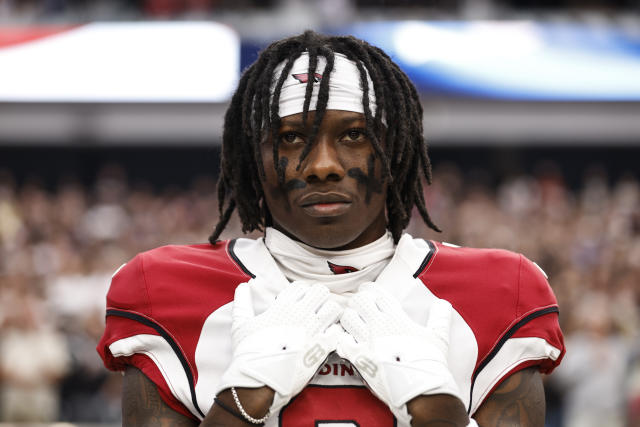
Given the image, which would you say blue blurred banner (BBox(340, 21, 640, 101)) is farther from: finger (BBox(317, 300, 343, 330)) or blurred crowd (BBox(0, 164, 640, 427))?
finger (BBox(317, 300, 343, 330))

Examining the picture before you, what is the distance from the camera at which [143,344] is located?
2299 mm

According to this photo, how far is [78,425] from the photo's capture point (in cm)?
660

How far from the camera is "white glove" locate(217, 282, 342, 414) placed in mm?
2107

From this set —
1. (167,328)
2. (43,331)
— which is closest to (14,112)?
(43,331)

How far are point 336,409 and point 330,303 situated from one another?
0.80 feet

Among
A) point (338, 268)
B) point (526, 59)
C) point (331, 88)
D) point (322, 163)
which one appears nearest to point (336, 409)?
point (338, 268)

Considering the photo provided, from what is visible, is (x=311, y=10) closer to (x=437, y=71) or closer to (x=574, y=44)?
(x=437, y=71)

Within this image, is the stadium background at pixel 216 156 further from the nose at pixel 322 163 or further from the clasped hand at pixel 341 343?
the nose at pixel 322 163

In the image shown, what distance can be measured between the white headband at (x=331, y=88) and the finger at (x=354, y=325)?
484 mm

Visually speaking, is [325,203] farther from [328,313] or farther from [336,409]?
[336,409]

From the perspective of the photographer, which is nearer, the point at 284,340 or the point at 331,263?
the point at 284,340

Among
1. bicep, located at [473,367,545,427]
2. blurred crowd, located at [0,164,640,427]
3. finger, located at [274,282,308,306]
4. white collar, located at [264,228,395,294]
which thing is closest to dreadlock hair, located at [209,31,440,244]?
white collar, located at [264,228,395,294]

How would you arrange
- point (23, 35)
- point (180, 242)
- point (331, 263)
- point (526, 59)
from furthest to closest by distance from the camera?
point (23, 35) < point (526, 59) < point (180, 242) < point (331, 263)

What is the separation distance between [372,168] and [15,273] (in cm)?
556
